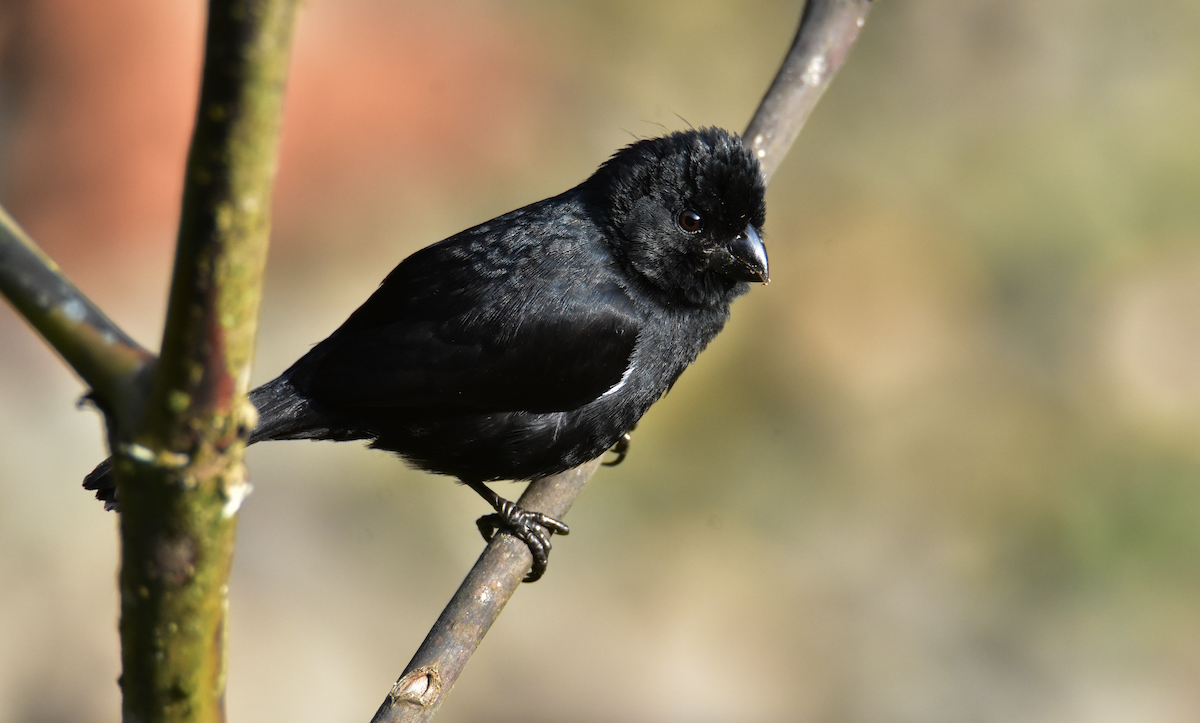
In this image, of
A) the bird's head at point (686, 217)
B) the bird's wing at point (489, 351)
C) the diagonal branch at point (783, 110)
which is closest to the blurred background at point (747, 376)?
the diagonal branch at point (783, 110)

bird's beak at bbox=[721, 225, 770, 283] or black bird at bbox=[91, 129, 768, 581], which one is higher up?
bird's beak at bbox=[721, 225, 770, 283]

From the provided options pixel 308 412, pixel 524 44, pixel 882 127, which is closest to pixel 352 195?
pixel 524 44

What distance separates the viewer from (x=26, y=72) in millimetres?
7652

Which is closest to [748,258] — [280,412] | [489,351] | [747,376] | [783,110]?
[783,110]

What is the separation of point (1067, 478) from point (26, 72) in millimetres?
7401

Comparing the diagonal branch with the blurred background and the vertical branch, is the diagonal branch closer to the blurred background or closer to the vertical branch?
the vertical branch

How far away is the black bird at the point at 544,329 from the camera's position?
332 cm

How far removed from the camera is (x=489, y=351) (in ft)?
10.8

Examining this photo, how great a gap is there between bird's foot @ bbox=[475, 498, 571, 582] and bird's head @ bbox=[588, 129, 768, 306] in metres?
0.82

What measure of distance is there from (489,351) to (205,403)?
7.60 feet

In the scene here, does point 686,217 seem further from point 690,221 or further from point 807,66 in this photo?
point 807,66

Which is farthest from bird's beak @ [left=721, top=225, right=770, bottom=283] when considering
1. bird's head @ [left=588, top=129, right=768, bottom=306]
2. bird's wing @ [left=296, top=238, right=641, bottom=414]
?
bird's wing @ [left=296, top=238, right=641, bottom=414]

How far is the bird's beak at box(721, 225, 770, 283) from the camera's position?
11.2 ft

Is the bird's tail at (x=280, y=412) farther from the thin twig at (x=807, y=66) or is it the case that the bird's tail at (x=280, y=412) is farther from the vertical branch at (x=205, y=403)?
A: the vertical branch at (x=205, y=403)
